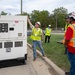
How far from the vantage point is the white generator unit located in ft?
29.1

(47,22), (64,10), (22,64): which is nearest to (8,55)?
(22,64)

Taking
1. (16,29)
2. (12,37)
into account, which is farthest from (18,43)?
(16,29)

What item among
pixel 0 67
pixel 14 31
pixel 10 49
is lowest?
pixel 0 67

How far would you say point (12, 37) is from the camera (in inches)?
356

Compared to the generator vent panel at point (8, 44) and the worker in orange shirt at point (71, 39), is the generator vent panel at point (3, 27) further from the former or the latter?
the worker in orange shirt at point (71, 39)

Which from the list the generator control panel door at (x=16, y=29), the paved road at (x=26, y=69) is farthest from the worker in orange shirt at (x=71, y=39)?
the generator control panel door at (x=16, y=29)

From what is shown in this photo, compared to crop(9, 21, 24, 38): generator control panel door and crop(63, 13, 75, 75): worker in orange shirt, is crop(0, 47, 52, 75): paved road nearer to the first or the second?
crop(9, 21, 24, 38): generator control panel door

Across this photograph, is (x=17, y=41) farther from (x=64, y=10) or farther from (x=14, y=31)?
(x=64, y=10)

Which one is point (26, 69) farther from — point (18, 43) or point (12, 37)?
point (12, 37)

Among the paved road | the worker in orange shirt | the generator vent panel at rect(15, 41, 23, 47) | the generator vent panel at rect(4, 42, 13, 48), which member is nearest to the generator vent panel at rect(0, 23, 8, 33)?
the generator vent panel at rect(4, 42, 13, 48)

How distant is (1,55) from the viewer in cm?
888

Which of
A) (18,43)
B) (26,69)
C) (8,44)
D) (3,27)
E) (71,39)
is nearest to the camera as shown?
(71,39)

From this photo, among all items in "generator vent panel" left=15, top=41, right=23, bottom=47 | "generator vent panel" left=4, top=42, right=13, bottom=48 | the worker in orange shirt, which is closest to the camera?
the worker in orange shirt

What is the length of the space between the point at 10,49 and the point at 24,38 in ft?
2.49
